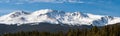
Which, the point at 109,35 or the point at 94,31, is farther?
the point at 94,31

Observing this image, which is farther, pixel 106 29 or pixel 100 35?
pixel 106 29

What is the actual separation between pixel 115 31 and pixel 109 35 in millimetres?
3944

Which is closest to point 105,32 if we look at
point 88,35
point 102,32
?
point 102,32

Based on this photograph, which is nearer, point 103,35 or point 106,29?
point 103,35

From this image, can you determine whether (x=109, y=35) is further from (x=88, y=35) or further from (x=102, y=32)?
(x=88, y=35)

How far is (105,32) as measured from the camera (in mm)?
187750

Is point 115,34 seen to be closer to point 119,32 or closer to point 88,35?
point 119,32

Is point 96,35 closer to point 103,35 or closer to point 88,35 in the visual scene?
point 103,35

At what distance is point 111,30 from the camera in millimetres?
192000

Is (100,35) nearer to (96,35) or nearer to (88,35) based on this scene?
(96,35)

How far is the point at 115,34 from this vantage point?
18612 cm

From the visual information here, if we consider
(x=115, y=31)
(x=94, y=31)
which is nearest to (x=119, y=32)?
(x=115, y=31)

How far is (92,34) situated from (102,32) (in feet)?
24.4

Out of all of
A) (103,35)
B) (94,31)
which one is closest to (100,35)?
(103,35)
